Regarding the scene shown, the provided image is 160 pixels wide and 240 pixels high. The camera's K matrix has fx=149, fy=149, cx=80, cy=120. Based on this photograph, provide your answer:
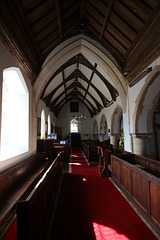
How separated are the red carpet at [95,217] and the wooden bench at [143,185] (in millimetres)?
184

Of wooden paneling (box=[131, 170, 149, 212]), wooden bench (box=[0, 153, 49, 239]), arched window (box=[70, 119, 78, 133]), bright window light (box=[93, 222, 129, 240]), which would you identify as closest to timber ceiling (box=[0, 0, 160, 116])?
wooden bench (box=[0, 153, 49, 239])

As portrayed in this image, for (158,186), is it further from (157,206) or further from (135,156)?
(135,156)

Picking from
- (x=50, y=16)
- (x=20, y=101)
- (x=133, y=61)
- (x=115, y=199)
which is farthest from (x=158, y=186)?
(x=50, y=16)

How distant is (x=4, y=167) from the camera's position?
308cm

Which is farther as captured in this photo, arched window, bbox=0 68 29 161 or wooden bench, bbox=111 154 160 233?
arched window, bbox=0 68 29 161

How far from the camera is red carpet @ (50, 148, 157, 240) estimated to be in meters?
2.15

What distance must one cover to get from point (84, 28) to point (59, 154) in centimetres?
460

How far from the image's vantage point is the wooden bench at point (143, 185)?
225 cm

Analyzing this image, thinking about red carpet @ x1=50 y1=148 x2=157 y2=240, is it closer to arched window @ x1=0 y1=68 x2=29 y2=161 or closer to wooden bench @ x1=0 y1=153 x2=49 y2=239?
wooden bench @ x1=0 y1=153 x2=49 y2=239

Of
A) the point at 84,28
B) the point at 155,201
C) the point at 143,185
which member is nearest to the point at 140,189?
the point at 143,185

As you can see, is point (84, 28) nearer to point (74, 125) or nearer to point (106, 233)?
point (106, 233)

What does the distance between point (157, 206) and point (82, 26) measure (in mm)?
5710

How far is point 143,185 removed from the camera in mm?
2631

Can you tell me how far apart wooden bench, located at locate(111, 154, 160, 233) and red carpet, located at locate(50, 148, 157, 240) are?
0.60ft
